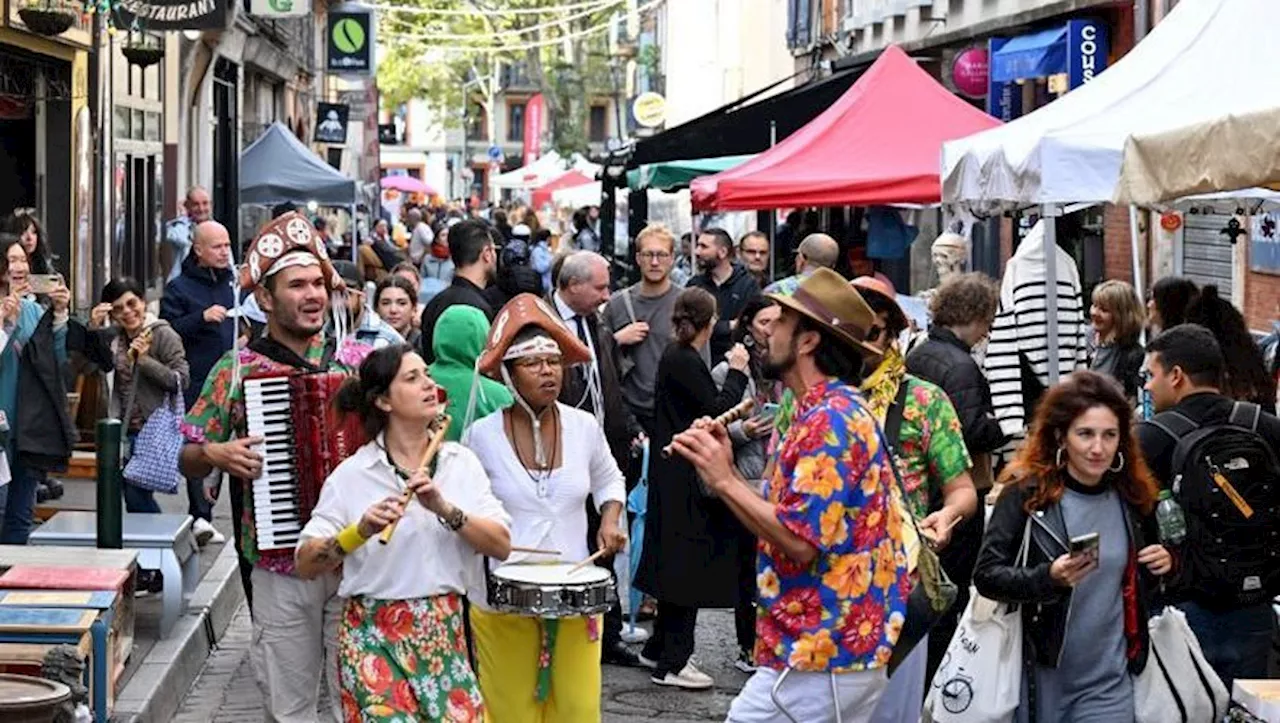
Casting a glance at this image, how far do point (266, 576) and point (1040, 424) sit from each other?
2527 millimetres

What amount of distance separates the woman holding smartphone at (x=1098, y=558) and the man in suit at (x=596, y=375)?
12.5 ft

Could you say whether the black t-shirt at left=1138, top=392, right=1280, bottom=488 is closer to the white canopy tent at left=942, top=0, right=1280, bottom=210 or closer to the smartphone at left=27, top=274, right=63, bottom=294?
the white canopy tent at left=942, top=0, right=1280, bottom=210

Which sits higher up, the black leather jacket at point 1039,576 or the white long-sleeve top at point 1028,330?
the white long-sleeve top at point 1028,330

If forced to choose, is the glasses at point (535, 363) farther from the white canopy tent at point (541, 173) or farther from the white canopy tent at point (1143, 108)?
the white canopy tent at point (541, 173)

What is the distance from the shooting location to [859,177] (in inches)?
630

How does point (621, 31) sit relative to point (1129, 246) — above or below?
above

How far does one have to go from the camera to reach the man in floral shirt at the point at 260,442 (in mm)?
7820

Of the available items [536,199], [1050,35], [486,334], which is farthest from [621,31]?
[486,334]

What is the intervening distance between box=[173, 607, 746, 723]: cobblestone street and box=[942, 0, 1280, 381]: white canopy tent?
8.31 feet

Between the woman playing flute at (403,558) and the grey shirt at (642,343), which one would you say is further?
the grey shirt at (642,343)

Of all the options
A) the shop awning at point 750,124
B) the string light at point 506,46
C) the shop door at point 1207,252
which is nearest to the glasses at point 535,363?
the shop door at point 1207,252

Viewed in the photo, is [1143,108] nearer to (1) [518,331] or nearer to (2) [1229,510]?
(2) [1229,510]

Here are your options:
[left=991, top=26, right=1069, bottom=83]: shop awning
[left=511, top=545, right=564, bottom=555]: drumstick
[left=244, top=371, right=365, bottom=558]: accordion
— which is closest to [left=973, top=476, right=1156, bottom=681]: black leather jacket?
[left=511, top=545, right=564, bottom=555]: drumstick

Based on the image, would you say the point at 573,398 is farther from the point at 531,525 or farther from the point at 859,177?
the point at 859,177
